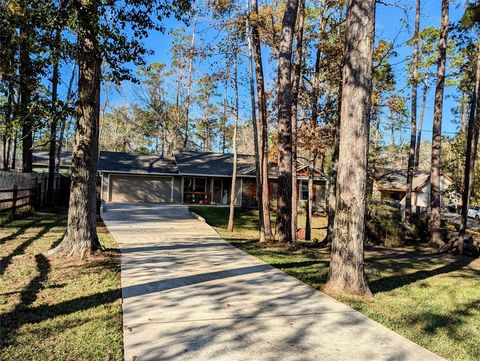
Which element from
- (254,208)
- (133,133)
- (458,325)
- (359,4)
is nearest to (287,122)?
(359,4)

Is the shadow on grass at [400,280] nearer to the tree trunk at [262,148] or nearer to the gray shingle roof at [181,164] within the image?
the tree trunk at [262,148]

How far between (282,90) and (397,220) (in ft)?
34.1

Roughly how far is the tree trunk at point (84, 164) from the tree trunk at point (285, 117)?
5.21 meters

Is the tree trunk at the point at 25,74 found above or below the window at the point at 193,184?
above

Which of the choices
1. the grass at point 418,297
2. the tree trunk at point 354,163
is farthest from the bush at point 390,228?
the tree trunk at point 354,163

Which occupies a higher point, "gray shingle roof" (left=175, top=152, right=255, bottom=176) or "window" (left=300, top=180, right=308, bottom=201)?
"gray shingle roof" (left=175, top=152, right=255, bottom=176)

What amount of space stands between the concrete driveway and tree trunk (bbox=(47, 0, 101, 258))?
40.3 inches

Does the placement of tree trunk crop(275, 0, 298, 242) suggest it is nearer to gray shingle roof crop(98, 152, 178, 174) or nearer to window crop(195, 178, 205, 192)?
gray shingle roof crop(98, 152, 178, 174)

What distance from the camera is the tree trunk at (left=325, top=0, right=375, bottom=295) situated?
6105 millimetres

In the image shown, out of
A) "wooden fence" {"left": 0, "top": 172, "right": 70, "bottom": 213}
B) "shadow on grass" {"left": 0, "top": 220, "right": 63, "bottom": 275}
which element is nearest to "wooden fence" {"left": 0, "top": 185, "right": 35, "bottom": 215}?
"wooden fence" {"left": 0, "top": 172, "right": 70, "bottom": 213}

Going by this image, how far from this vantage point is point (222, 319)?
15.5ft

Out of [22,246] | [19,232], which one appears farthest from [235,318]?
[19,232]

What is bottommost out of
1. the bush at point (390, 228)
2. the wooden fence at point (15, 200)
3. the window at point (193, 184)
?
the bush at point (390, 228)

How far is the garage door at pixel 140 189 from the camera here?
2797cm
